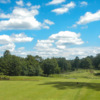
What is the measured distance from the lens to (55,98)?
15086mm

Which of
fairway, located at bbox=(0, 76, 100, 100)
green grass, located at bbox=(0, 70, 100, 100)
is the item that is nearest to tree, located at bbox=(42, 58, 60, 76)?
green grass, located at bbox=(0, 70, 100, 100)

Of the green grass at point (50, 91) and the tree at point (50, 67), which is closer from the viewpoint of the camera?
the green grass at point (50, 91)

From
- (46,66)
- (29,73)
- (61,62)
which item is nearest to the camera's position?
(29,73)

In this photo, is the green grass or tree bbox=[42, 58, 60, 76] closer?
the green grass

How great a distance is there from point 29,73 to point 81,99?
68212 mm

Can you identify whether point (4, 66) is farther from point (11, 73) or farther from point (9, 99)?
point (9, 99)

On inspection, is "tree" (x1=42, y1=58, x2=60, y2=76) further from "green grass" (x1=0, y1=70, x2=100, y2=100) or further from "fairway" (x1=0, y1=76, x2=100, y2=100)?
"fairway" (x1=0, y1=76, x2=100, y2=100)

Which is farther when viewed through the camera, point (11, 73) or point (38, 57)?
point (38, 57)

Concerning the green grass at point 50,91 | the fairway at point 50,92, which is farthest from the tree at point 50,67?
the fairway at point 50,92

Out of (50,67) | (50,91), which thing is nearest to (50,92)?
(50,91)

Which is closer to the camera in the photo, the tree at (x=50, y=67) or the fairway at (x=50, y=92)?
the fairway at (x=50, y=92)

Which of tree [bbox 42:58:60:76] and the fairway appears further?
tree [bbox 42:58:60:76]

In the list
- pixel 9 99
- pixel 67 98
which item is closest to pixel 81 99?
pixel 67 98

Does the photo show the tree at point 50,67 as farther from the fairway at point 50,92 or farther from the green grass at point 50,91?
the fairway at point 50,92
